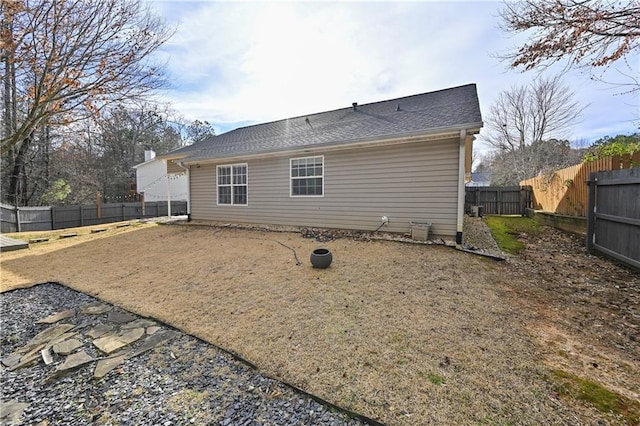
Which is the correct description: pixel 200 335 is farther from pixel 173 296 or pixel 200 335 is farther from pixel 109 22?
pixel 109 22

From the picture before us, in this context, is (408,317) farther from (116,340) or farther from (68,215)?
Answer: (68,215)

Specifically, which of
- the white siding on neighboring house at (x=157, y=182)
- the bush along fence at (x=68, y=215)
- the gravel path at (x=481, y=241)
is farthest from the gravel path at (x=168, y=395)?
the white siding on neighboring house at (x=157, y=182)

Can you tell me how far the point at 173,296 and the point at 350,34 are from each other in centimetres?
776

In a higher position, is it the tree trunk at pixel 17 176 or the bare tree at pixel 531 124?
the bare tree at pixel 531 124

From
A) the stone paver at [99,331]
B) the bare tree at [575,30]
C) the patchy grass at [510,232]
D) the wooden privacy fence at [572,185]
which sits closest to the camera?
the stone paver at [99,331]

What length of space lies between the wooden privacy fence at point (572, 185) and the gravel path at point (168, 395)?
844cm

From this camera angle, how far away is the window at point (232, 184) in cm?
1009

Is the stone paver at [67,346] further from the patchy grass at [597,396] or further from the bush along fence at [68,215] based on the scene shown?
the bush along fence at [68,215]

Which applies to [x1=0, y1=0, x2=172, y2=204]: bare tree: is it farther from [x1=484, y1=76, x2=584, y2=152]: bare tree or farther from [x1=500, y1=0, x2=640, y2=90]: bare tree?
[x1=484, y1=76, x2=584, y2=152]: bare tree

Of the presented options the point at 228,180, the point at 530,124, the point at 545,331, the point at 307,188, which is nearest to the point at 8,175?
the point at 228,180

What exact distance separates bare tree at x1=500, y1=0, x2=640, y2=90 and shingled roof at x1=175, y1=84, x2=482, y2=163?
1546 mm

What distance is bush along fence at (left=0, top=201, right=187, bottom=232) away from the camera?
36.8ft

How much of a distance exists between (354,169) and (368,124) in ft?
5.50

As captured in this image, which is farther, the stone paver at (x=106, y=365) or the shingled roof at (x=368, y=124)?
the shingled roof at (x=368, y=124)
